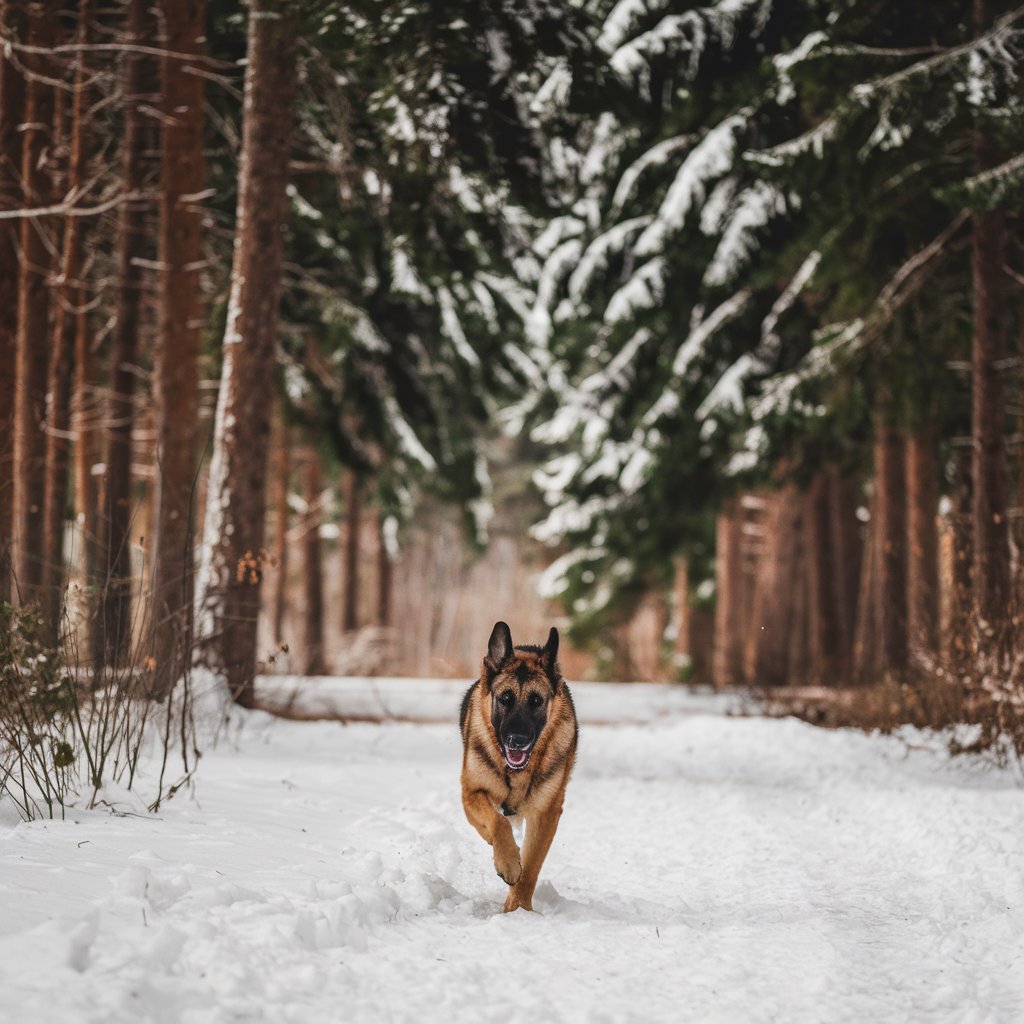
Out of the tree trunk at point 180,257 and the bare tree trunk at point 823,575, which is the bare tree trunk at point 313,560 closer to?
the bare tree trunk at point 823,575

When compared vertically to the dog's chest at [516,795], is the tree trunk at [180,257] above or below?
above

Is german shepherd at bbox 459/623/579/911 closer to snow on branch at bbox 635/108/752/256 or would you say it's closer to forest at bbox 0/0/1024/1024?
forest at bbox 0/0/1024/1024

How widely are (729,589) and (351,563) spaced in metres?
10.6

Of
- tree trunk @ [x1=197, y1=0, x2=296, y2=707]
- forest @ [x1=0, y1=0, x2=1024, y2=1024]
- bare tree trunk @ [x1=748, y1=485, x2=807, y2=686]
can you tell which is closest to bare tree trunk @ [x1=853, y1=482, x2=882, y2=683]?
forest @ [x1=0, y1=0, x2=1024, y2=1024]

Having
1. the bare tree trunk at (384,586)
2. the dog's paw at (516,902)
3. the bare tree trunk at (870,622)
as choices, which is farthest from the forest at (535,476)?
the bare tree trunk at (384,586)

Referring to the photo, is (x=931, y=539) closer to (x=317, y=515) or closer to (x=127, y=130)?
(x=127, y=130)

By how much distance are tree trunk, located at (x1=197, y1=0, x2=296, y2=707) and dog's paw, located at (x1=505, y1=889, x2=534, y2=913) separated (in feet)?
22.0

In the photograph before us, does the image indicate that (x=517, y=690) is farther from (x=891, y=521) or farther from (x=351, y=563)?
(x=351, y=563)

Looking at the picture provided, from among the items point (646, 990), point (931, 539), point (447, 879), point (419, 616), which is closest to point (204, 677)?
point (447, 879)

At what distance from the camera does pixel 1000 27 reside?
10484 millimetres

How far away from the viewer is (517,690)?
215 inches

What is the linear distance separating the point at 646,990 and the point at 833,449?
1719 cm

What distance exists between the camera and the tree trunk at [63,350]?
1241 cm

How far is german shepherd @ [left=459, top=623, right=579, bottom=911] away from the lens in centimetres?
519
